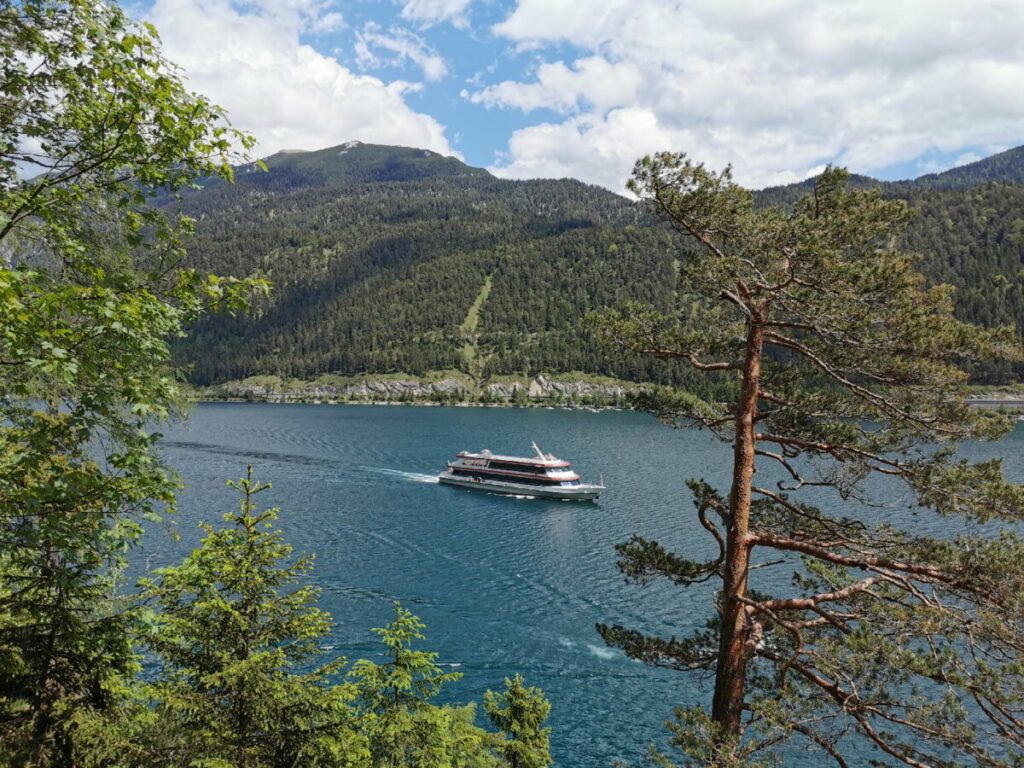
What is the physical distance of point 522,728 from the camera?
17.0 meters

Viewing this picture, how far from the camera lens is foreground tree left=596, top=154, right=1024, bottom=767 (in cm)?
996

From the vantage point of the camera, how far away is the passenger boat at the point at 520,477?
225 ft

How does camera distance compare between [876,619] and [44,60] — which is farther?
[876,619]

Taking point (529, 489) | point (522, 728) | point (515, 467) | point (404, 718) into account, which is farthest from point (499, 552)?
point (404, 718)

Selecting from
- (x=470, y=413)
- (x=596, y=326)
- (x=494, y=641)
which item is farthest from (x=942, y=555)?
(x=470, y=413)

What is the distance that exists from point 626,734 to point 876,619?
1765 centimetres

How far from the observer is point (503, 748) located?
16.6 m

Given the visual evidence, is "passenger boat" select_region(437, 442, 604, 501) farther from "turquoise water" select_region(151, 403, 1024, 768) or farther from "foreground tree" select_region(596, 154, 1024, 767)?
"foreground tree" select_region(596, 154, 1024, 767)

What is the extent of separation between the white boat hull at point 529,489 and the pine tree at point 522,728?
5015 centimetres

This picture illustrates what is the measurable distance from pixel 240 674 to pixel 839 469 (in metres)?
12.2

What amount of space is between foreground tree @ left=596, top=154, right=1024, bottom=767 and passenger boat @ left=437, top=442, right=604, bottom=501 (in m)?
54.9

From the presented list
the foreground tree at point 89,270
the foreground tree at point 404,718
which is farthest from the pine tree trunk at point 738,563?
the foreground tree at point 89,270

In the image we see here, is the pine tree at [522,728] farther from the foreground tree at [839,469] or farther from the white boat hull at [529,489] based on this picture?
Answer: the white boat hull at [529,489]

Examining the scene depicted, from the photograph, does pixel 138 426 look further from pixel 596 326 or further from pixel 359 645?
pixel 359 645
